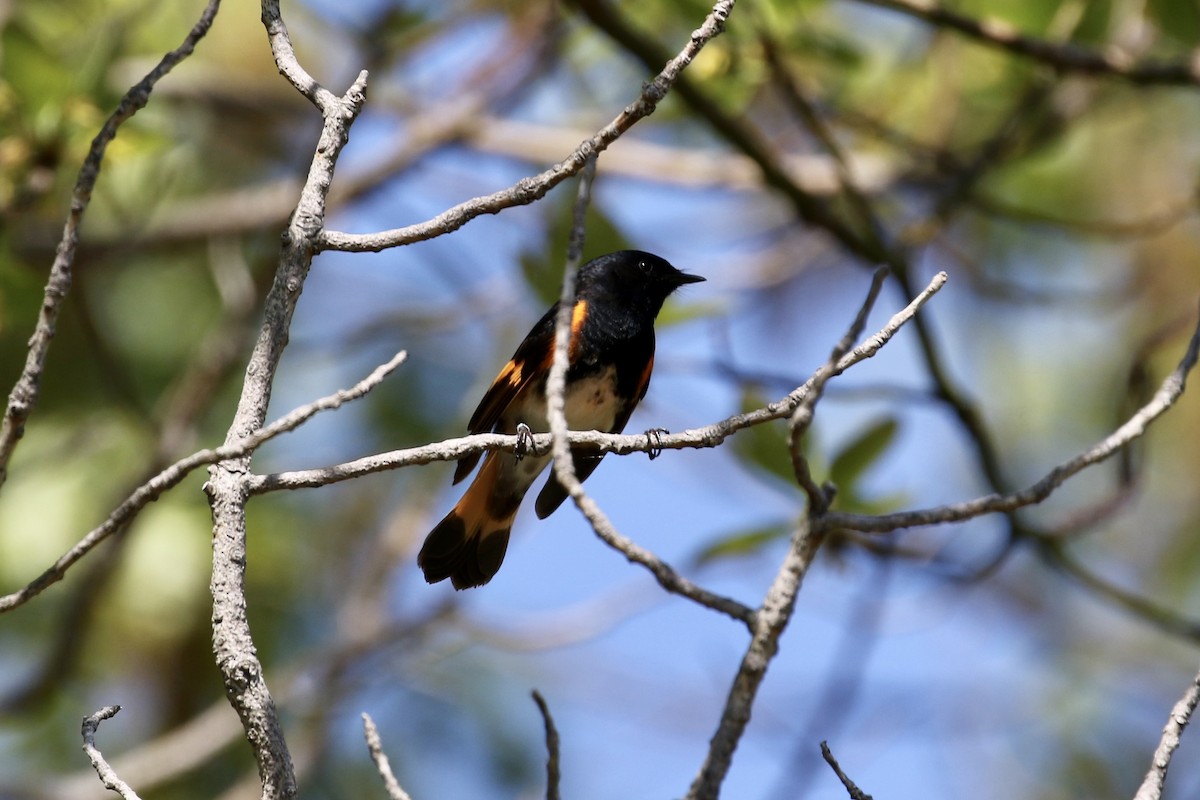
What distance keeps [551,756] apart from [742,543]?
68.7 inches

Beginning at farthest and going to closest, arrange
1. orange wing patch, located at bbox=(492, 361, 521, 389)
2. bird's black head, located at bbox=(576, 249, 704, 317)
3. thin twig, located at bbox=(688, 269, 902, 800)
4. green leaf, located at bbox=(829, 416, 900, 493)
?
bird's black head, located at bbox=(576, 249, 704, 317), orange wing patch, located at bbox=(492, 361, 521, 389), green leaf, located at bbox=(829, 416, 900, 493), thin twig, located at bbox=(688, 269, 902, 800)

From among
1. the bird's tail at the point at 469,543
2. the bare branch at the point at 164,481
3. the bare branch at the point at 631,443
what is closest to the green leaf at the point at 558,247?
the bird's tail at the point at 469,543

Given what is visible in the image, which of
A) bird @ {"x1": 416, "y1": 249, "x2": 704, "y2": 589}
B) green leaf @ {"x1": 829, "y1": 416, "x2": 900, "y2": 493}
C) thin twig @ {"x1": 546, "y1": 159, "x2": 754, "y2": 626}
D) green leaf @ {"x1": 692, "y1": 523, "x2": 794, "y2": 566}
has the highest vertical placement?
bird @ {"x1": 416, "y1": 249, "x2": 704, "y2": 589}

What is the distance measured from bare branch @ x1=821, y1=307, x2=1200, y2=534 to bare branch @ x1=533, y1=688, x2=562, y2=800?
450 mm

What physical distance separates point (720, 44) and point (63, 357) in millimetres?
3353

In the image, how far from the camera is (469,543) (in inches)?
146

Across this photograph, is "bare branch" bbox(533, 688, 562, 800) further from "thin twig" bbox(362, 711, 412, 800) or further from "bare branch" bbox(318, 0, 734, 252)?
"bare branch" bbox(318, 0, 734, 252)

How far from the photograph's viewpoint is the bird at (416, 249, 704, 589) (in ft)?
12.2

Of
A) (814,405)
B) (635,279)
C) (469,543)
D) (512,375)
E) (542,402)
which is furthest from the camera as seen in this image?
(635,279)

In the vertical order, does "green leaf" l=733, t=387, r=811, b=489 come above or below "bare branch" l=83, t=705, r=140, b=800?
above

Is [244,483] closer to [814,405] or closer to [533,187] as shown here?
[533,187]

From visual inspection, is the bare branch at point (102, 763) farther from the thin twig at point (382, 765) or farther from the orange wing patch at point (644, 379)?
the orange wing patch at point (644, 379)

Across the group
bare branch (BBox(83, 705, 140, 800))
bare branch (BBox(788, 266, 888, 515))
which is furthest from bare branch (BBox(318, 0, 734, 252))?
bare branch (BBox(83, 705, 140, 800))

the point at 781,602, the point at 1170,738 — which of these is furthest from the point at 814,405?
the point at 1170,738
